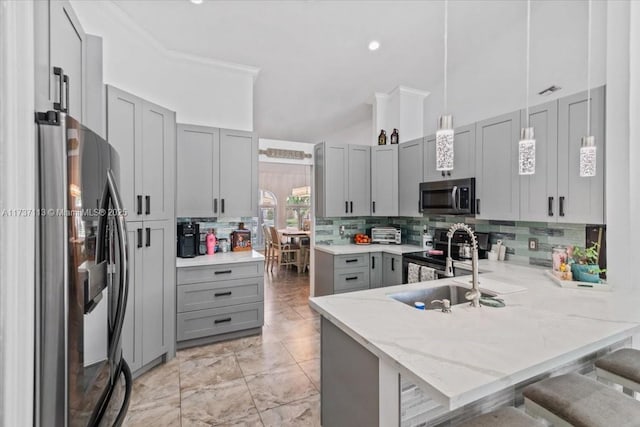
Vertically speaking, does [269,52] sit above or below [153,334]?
above

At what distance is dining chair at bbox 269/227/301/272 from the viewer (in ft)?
21.7

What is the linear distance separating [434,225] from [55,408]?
13.0ft

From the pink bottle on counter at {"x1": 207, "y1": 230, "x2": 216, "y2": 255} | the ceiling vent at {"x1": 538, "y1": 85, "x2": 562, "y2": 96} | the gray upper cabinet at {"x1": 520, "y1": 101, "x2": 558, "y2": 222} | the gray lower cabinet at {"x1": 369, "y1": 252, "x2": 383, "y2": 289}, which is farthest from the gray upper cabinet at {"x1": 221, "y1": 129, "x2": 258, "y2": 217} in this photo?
the ceiling vent at {"x1": 538, "y1": 85, "x2": 562, "y2": 96}

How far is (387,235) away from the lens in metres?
4.42

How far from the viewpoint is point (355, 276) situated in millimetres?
3895

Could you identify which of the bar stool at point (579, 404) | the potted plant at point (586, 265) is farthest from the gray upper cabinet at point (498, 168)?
the bar stool at point (579, 404)

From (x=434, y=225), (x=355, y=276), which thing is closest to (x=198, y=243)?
(x=355, y=276)

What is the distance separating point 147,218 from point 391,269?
280cm

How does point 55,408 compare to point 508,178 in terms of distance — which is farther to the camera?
point 508,178

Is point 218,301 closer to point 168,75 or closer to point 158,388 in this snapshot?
point 158,388

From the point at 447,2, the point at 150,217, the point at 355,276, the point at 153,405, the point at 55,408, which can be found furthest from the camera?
the point at 355,276

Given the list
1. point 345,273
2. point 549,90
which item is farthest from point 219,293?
point 549,90

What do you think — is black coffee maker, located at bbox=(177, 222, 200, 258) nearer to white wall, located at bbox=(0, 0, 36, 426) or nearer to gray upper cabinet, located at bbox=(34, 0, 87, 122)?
gray upper cabinet, located at bbox=(34, 0, 87, 122)

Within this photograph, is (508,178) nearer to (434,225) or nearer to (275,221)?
(434,225)
